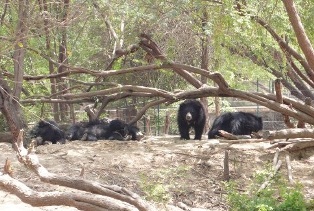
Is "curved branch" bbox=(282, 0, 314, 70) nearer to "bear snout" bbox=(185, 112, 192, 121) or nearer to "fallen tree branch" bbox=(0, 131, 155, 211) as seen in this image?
"bear snout" bbox=(185, 112, 192, 121)

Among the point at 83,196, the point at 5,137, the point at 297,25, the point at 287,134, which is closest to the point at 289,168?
the point at 287,134

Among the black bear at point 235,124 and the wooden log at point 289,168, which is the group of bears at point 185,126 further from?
the wooden log at point 289,168

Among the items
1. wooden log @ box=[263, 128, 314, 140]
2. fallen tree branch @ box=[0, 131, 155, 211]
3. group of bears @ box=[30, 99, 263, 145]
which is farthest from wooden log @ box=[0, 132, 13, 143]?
fallen tree branch @ box=[0, 131, 155, 211]

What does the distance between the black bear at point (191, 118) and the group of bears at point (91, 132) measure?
3.21 ft

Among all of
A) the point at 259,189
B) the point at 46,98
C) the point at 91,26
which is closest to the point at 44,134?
the point at 46,98

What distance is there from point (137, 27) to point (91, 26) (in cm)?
518

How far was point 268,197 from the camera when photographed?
729cm

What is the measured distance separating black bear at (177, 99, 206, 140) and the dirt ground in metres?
1.36

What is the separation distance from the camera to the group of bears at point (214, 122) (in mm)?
11828

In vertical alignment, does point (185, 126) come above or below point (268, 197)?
above

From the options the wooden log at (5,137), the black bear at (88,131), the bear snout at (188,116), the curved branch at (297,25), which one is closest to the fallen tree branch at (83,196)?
the curved branch at (297,25)

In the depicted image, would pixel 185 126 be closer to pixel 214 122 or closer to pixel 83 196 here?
pixel 214 122

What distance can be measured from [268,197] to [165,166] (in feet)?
7.72

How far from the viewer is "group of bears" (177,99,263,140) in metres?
11.8
